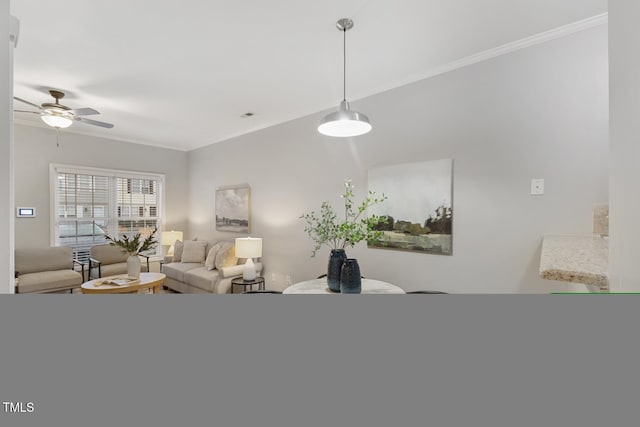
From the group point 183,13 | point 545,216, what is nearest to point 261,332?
point 183,13

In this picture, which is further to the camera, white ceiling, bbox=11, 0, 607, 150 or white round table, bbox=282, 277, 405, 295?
white round table, bbox=282, 277, 405, 295

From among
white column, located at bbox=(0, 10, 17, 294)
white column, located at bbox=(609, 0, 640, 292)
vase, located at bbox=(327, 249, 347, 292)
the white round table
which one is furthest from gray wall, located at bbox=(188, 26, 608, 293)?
white column, located at bbox=(0, 10, 17, 294)

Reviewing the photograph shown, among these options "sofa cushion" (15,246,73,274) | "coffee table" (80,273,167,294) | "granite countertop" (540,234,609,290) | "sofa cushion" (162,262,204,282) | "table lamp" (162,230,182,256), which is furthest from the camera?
"table lamp" (162,230,182,256)

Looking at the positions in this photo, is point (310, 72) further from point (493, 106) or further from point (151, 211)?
point (151, 211)

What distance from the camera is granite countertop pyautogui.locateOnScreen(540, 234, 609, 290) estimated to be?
907 millimetres

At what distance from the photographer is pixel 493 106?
7.27 feet

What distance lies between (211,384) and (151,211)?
5.76 m

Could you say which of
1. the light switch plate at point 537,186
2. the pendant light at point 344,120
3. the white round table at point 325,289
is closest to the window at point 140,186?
the white round table at point 325,289

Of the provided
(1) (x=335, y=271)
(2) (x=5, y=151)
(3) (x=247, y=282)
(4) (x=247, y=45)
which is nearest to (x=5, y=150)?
(2) (x=5, y=151)

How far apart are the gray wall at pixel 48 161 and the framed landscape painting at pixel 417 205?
4276mm

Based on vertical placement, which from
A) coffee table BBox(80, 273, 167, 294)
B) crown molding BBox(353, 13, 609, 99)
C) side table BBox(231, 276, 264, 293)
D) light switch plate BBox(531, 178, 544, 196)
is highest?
crown molding BBox(353, 13, 609, 99)

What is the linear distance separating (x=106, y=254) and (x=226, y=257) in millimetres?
2110

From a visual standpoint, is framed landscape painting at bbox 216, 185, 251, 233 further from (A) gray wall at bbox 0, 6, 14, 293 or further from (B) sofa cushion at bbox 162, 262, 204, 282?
(A) gray wall at bbox 0, 6, 14, 293

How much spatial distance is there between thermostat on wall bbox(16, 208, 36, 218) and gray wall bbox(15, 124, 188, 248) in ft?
0.15
